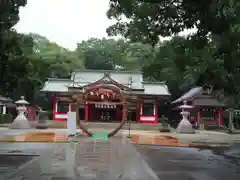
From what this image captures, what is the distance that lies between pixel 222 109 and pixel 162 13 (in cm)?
3892

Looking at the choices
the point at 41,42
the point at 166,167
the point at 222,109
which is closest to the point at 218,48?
the point at 166,167

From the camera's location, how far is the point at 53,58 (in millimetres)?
54000

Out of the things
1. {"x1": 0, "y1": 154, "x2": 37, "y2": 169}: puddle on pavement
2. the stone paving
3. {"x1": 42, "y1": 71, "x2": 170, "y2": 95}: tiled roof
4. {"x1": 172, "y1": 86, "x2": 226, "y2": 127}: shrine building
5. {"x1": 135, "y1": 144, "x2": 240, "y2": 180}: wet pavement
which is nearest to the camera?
the stone paving

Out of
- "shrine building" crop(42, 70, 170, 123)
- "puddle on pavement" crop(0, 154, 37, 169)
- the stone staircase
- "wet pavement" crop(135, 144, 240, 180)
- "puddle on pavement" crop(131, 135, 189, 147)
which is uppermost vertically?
"shrine building" crop(42, 70, 170, 123)

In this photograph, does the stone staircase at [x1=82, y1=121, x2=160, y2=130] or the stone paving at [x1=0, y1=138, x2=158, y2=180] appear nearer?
the stone paving at [x1=0, y1=138, x2=158, y2=180]

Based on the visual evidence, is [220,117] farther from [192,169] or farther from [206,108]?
[192,169]

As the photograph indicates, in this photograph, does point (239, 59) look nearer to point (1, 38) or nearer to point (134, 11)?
point (134, 11)

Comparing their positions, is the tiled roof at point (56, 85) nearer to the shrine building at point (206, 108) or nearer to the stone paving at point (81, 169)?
the shrine building at point (206, 108)

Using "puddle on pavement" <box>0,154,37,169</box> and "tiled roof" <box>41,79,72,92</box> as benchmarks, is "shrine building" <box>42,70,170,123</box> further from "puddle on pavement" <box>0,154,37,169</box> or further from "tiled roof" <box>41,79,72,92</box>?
"puddle on pavement" <box>0,154,37,169</box>

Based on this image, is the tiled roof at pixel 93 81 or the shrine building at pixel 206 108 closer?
the shrine building at pixel 206 108

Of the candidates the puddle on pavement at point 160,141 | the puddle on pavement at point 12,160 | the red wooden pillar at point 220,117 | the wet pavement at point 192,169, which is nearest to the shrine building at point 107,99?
the red wooden pillar at point 220,117

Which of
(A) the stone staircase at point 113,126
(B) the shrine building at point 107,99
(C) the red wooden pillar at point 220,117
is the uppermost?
(B) the shrine building at point 107,99

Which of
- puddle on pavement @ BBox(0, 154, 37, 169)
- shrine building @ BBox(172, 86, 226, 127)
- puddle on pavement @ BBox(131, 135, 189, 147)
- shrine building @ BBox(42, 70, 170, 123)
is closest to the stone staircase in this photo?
shrine building @ BBox(42, 70, 170, 123)

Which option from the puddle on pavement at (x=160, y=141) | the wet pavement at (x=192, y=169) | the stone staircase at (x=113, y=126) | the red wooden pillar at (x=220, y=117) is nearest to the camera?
the wet pavement at (x=192, y=169)
